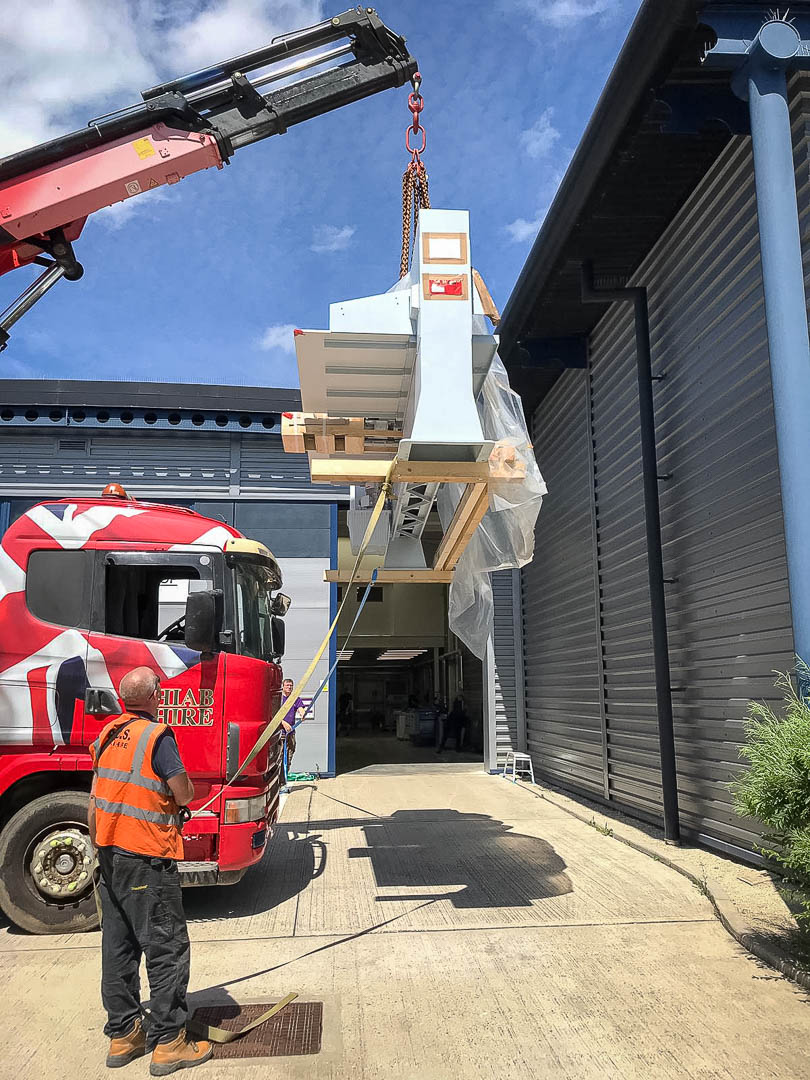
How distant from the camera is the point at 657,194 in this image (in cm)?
815

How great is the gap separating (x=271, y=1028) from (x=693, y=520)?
239 inches

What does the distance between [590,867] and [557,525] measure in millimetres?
6427

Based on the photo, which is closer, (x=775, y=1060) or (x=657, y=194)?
(x=775, y=1060)

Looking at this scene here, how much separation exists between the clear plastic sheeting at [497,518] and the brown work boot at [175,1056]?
372 centimetres

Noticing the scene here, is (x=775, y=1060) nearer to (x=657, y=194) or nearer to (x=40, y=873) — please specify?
(x=40, y=873)

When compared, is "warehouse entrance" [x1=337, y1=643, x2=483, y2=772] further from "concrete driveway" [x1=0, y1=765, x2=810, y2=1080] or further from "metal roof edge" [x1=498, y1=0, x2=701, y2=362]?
"metal roof edge" [x1=498, y1=0, x2=701, y2=362]

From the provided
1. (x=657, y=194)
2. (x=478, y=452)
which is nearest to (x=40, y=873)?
(x=478, y=452)

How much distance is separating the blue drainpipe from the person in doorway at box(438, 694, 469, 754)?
1717 cm

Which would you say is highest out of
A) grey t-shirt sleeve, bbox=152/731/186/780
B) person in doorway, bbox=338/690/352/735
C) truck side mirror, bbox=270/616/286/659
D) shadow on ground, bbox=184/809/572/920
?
truck side mirror, bbox=270/616/286/659

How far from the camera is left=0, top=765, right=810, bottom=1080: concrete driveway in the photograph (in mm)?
3758

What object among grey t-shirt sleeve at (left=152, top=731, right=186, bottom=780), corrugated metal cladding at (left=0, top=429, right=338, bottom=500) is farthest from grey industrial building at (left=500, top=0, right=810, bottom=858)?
corrugated metal cladding at (left=0, top=429, right=338, bottom=500)

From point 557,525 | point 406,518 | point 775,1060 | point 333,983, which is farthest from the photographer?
point 557,525

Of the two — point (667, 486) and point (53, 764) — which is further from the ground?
point (667, 486)

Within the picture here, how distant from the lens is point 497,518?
707 centimetres
